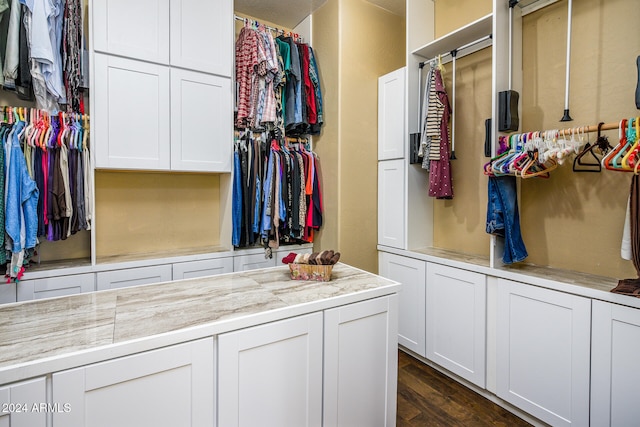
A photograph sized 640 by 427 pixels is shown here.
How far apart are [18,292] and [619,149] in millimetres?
3314

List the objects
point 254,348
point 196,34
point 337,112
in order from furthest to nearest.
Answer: point 337,112
point 196,34
point 254,348

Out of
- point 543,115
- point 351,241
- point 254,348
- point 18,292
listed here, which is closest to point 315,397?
point 254,348

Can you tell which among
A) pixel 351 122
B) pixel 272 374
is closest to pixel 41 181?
pixel 272 374

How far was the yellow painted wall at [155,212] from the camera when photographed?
2.57 m

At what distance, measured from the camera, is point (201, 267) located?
2613 millimetres

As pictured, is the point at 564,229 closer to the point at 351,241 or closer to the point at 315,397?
the point at 351,241

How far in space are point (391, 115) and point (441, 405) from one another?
7.21 ft

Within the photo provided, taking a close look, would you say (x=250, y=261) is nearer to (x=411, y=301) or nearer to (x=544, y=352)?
(x=411, y=301)

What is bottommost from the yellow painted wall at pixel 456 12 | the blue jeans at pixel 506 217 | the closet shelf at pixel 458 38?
the blue jeans at pixel 506 217

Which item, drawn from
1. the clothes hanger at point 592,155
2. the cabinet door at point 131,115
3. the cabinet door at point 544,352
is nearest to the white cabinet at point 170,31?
the cabinet door at point 131,115

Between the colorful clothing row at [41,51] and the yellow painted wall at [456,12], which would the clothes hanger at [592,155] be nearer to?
the yellow painted wall at [456,12]

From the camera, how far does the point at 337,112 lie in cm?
287

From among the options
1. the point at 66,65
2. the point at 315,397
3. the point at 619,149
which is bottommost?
the point at 315,397

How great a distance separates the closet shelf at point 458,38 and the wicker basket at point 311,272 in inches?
74.4
